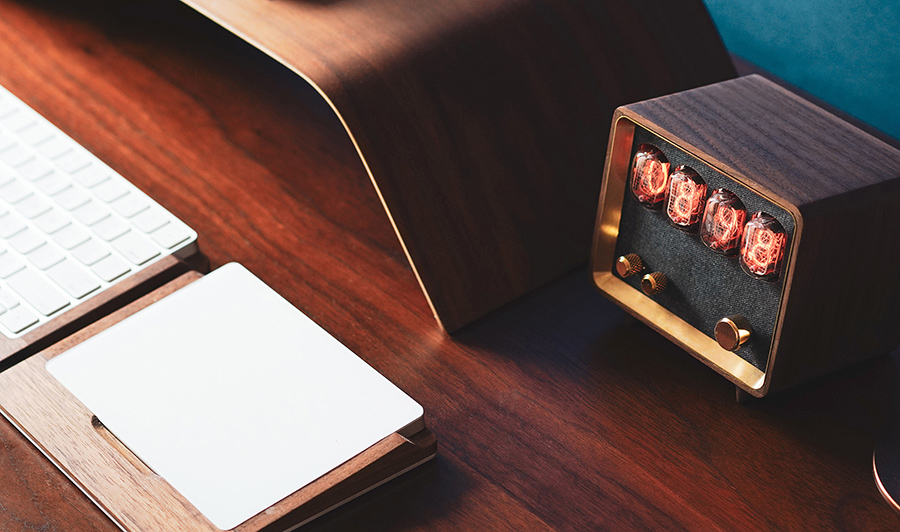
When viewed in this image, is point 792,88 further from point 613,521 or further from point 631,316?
point 613,521

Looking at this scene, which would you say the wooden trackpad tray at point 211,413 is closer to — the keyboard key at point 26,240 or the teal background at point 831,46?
the keyboard key at point 26,240

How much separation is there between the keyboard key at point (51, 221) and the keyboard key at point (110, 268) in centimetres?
6

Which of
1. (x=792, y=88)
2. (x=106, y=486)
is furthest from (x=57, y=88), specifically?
(x=792, y=88)

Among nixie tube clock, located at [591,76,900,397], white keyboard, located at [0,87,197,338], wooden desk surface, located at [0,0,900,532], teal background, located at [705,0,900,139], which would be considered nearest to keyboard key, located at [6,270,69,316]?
white keyboard, located at [0,87,197,338]

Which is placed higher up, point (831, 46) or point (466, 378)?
point (831, 46)

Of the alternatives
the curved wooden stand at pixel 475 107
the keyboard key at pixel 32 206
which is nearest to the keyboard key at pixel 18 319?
the keyboard key at pixel 32 206

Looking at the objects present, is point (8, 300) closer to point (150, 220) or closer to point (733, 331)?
point (150, 220)

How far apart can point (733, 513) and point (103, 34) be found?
2.77ft

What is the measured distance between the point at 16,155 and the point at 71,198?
0.09 meters

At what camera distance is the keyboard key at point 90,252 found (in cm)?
72

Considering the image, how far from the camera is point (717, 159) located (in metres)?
0.58

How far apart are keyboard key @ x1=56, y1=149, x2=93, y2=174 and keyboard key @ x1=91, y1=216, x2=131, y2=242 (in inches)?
2.9

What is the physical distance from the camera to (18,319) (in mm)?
672

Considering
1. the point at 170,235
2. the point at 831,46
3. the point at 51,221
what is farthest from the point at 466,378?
the point at 831,46
